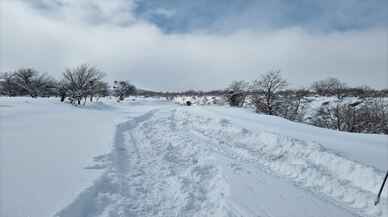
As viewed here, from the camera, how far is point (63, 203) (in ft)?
11.3

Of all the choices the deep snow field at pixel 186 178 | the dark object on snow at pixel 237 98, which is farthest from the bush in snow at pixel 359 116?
the deep snow field at pixel 186 178

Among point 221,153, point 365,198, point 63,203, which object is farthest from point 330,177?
point 63,203

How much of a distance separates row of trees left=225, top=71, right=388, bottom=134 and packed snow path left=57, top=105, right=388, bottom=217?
18221mm

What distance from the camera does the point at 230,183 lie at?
508cm

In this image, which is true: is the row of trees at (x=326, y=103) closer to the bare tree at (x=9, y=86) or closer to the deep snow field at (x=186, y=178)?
the deep snow field at (x=186, y=178)

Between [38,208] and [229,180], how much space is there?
369 centimetres

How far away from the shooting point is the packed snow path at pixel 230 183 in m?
3.91

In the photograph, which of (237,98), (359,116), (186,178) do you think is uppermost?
(237,98)

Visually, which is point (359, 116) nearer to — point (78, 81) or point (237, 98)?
point (237, 98)

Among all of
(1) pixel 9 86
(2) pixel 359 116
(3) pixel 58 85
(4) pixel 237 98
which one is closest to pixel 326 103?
(2) pixel 359 116

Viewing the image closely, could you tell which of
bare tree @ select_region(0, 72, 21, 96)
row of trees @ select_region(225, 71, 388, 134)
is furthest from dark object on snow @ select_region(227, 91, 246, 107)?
bare tree @ select_region(0, 72, 21, 96)

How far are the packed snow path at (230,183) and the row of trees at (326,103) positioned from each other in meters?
18.2

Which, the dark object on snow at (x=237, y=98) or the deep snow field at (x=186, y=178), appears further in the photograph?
the dark object on snow at (x=237, y=98)

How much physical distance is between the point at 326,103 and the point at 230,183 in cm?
2845
